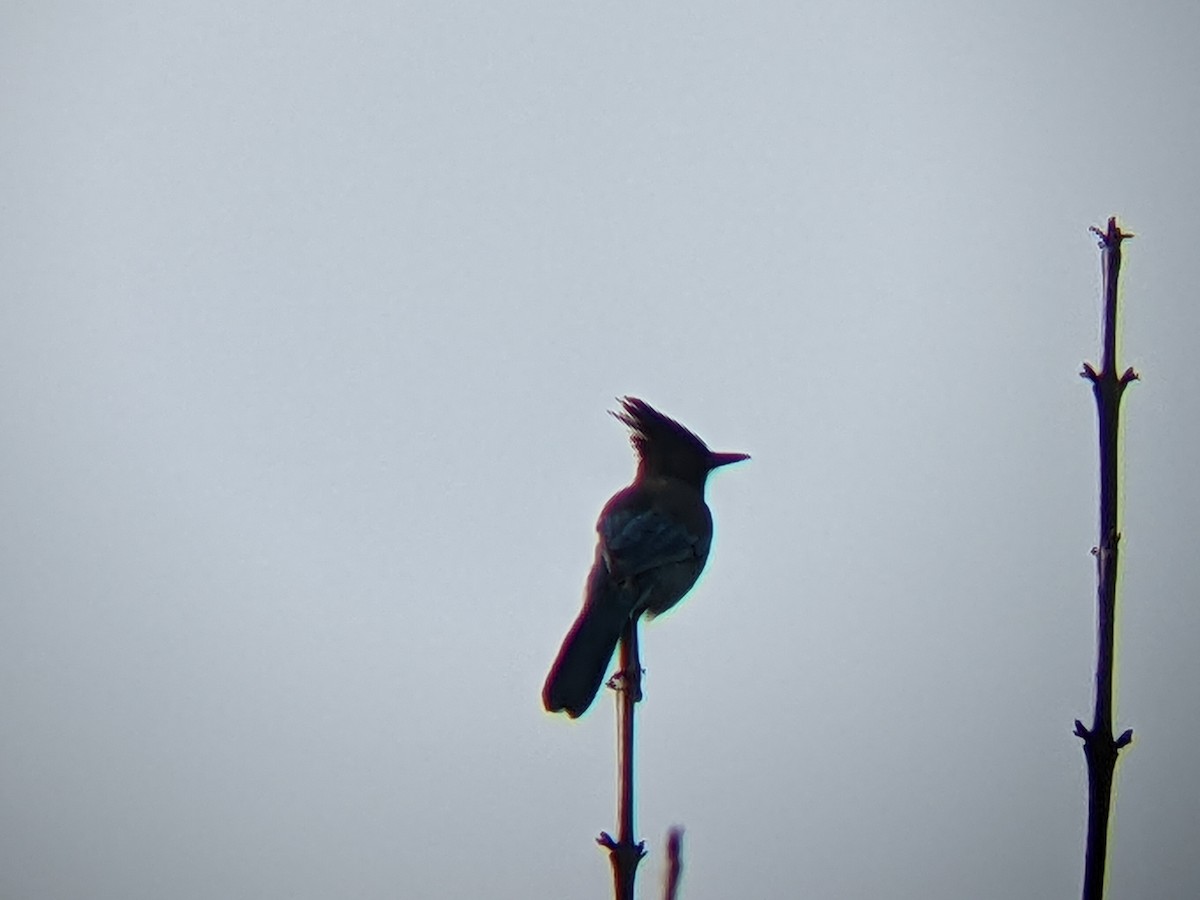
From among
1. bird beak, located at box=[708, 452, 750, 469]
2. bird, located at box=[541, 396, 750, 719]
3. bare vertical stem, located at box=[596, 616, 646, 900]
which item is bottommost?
bare vertical stem, located at box=[596, 616, 646, 900]

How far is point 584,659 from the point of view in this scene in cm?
437

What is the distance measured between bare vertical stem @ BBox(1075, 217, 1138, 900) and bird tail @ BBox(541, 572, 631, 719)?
222 centimetres

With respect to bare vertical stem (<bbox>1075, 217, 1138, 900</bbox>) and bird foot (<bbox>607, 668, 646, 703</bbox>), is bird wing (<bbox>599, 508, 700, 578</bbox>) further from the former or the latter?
bare vertical stem (<bbox>1075, 217, 1138, 900</bbox>)

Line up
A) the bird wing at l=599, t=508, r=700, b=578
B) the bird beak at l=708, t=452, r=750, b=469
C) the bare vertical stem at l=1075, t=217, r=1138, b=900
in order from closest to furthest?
1. the bare vertical stem at l=1075, t=217, r=1138, b=900
2. the bird wing at l=599, t=508, r=700, b=578
3. the bird beak at l=708, t=452, r=750, b=469

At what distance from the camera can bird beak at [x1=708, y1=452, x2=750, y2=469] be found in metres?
5.95

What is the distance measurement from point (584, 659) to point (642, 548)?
77 centimetres

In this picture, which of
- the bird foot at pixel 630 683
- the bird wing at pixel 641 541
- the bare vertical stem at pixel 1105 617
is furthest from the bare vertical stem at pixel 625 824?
the bird wing at pixel 641 541

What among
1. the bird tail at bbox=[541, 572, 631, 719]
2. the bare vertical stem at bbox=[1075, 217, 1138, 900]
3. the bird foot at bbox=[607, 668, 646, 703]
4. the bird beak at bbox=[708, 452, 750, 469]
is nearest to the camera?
the bare vertical stem at bbox=[1075, 217, 1138, 900]

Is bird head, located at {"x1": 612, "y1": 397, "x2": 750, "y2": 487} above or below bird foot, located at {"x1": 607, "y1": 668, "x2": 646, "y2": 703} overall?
above

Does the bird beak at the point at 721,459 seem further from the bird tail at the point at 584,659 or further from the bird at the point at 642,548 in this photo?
the bird tail at the point at 584,659

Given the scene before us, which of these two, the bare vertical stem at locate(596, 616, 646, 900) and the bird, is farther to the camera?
the bird

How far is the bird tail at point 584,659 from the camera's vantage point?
167 inches

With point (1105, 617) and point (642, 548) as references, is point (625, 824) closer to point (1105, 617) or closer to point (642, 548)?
point (1105, 617)

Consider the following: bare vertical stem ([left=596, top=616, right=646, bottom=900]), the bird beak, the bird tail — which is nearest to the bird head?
the bird beak
